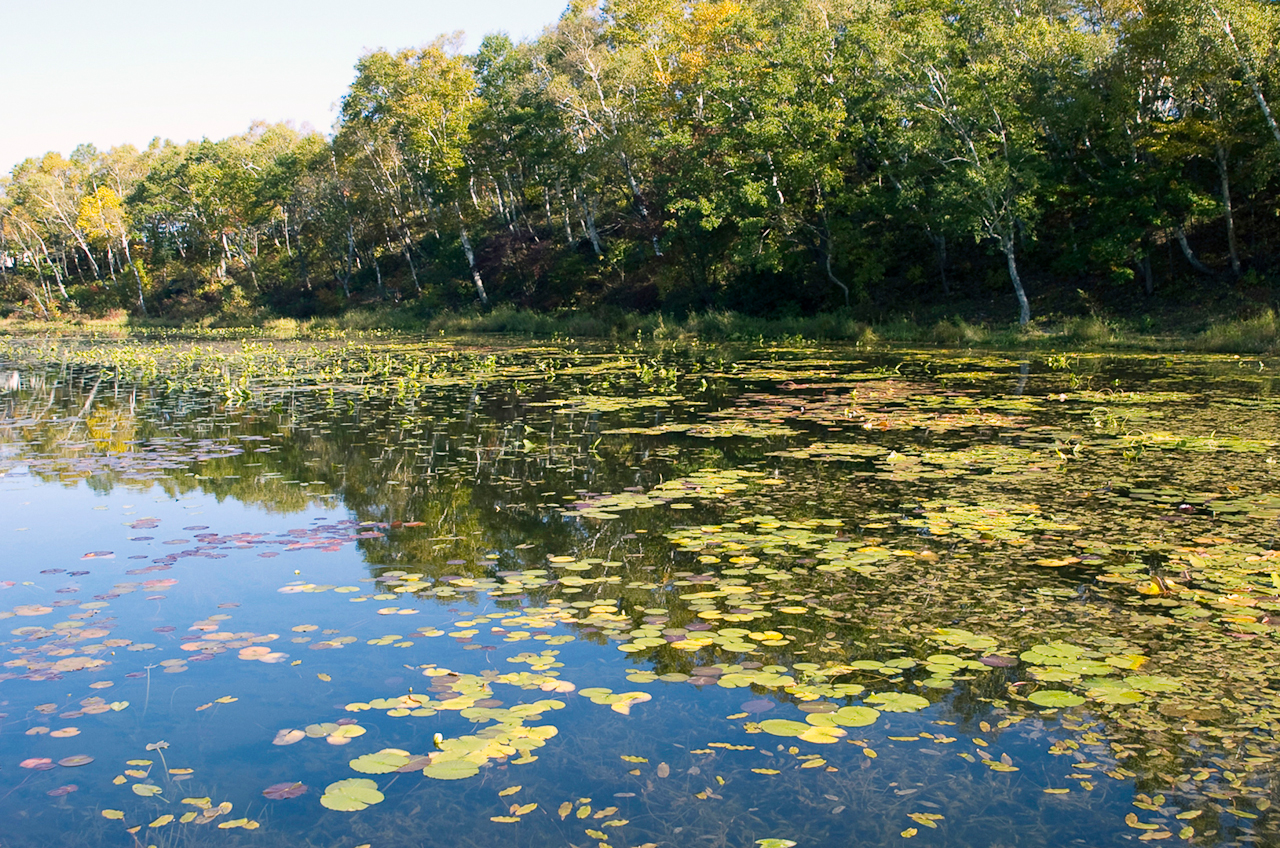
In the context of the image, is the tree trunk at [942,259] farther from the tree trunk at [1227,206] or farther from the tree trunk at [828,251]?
the tree trunk at [1227,206]

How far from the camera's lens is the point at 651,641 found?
472 cm

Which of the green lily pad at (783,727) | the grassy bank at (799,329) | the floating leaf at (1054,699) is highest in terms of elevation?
the grassy bank at (799,329)

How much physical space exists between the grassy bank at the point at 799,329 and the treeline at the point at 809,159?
2024 mm

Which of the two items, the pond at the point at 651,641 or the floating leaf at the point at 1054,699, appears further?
the floating leaf at the point at 1054,699

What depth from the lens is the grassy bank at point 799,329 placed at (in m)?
22.1

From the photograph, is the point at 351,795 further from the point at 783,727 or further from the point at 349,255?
the point at 349,255

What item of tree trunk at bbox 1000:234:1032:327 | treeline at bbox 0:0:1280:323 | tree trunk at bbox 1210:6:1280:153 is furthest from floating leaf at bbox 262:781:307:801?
tree trunk at bbox 1210:6:1280:153

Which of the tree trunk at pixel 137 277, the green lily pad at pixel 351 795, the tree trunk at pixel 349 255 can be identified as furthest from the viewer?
the tree trunk at pixel 137 277

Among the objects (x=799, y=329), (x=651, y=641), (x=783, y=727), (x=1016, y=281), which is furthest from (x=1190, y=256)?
(x=783, y=727)

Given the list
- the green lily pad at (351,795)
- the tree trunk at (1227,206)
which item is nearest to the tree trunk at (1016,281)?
the tree trunk at (1227,206)

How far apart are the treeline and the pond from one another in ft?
58.0

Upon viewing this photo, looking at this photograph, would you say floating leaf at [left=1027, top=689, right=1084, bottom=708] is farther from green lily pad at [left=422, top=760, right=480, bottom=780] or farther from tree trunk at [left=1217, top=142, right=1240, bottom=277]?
tree trunk at [left=1217, top=142, right=1240, bottom=277]

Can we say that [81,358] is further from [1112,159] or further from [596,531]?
[1112,159]

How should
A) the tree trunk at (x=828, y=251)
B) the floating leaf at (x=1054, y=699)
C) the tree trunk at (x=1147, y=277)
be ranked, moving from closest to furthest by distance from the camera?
the floating leaf at (x=1054, y=699) → the tree trunk at (x=1147, y=277) → the tree trunk at (x=828, y=251)
